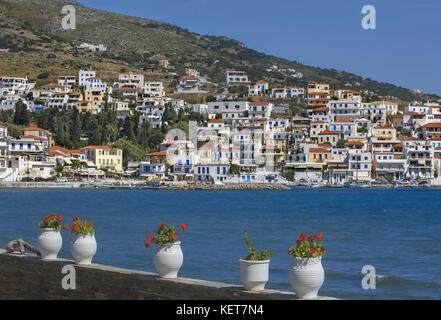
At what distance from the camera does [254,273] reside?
962 cm

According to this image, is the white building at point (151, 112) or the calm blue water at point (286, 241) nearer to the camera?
the calm blue water at point (286, 241)

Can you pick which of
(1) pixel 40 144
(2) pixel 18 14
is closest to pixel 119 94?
(1) pixel 40 144

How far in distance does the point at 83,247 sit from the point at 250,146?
268 feet

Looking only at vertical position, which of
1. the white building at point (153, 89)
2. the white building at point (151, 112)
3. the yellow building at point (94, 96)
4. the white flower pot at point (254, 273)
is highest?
the white building at point (153, 89)

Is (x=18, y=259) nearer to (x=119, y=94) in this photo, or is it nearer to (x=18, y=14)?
(x=119, y=94)

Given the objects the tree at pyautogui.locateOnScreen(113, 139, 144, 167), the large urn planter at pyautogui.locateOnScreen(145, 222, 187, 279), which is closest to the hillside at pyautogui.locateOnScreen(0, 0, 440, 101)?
the tree at pyautogui.locateOnScreen(113, 139, 144, 167)

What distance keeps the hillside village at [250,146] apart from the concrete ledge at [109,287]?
7251 centimetres

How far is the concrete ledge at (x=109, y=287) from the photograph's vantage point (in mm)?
9375

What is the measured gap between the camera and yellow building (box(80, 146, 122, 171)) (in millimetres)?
88938

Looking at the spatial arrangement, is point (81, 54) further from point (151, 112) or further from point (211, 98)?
point (151, 112)

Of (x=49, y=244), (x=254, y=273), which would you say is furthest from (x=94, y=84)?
(x=254, y=273)

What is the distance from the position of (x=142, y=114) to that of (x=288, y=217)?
72.5 metres

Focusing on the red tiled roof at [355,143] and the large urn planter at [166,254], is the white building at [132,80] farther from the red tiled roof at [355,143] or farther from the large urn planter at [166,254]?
the large urn planter at [166,254]

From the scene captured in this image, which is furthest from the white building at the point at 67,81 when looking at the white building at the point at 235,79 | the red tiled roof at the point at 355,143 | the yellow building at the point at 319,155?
the red tiled roof at the point at 355,143
